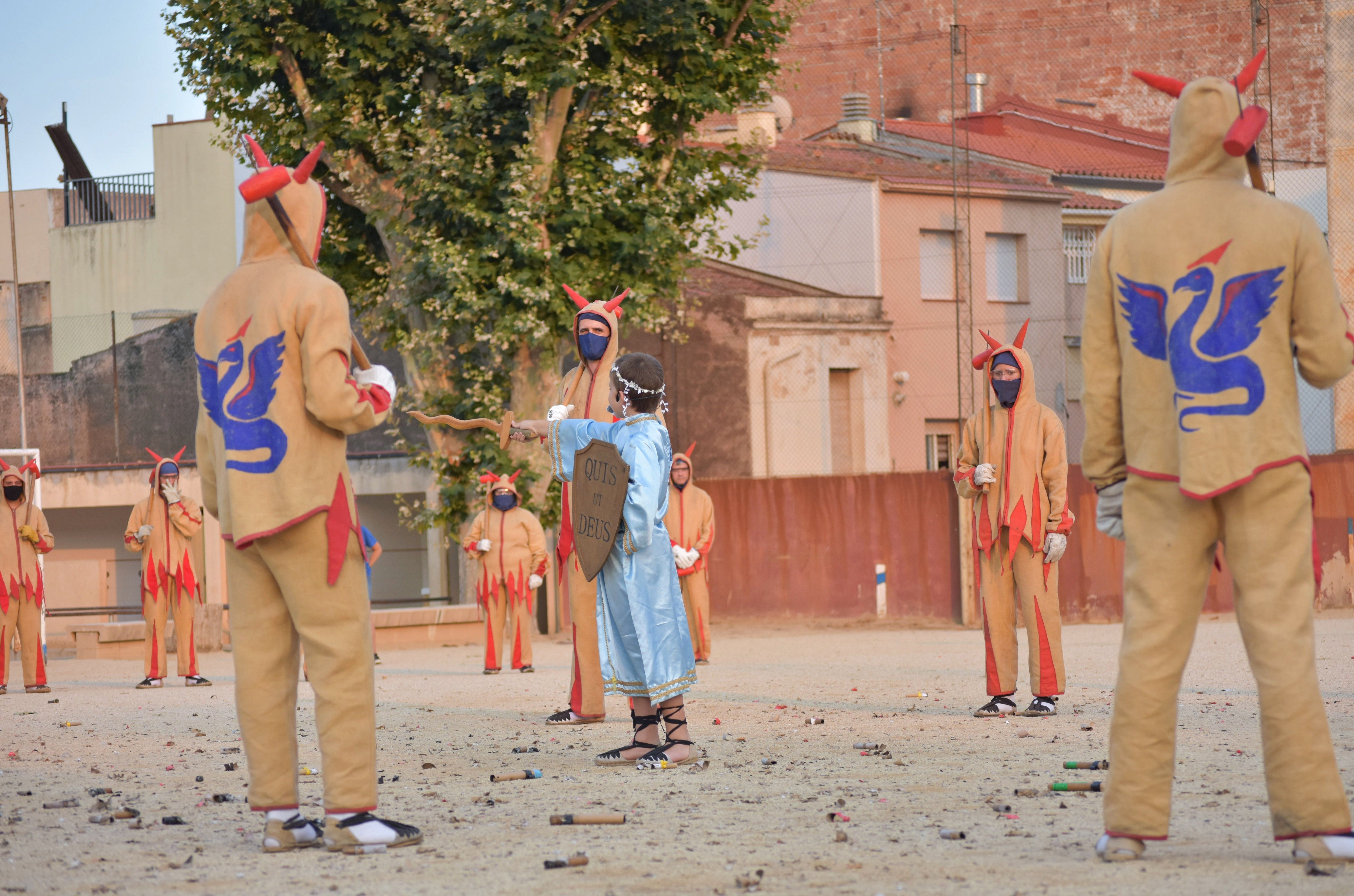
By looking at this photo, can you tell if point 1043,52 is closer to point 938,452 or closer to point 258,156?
point 938,452

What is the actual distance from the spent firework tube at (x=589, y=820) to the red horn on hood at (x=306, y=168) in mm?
2563

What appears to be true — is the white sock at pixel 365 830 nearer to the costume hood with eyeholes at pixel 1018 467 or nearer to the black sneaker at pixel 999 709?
the black sneaker at pixel 999 709

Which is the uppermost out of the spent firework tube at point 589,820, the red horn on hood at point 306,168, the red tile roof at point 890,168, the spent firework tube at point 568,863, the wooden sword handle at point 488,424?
the red tile roof at point 890,168

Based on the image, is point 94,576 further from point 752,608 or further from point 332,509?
point 332,509

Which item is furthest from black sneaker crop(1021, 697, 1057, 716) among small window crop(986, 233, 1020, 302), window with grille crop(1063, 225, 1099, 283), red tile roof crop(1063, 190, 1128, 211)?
red tile roof crop(1063, 190, 1128, 211)

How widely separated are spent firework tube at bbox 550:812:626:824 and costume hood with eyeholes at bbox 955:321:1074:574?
14.7 ft

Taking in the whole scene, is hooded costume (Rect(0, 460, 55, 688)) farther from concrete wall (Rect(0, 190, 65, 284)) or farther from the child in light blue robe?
concrete wall (Rect(0, 190, 65, 284))

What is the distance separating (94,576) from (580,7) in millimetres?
15766

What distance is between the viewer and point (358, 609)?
5.67 meters

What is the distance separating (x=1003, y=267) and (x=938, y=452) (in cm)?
398

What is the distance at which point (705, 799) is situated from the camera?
6.75 metres

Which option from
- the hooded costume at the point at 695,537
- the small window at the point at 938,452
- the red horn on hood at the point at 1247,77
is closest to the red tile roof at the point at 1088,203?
the small window at the point at 938,452

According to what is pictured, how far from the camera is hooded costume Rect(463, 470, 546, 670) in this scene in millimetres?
15695

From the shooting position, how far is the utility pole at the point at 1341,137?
23781 millimetres
